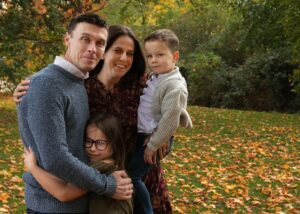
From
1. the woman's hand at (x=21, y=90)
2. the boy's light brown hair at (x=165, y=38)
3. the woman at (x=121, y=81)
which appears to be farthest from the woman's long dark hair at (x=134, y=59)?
the woman's hand at (x=21, y=90)

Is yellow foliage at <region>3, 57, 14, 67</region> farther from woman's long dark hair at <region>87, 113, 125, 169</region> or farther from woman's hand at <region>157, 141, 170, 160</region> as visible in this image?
woman's long dark hair at <region>87, 113, 125, 169</region>

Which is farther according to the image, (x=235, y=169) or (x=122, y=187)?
(x=235, y=169)

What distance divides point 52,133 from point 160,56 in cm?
123

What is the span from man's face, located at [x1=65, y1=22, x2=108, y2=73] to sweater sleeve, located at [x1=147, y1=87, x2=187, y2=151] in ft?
2.43

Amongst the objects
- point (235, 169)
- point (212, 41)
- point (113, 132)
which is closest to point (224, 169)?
point (235, 169)

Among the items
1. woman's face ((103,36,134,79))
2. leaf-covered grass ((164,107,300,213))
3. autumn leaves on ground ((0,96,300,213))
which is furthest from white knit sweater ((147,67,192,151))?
leaf-covered grass ((164,107,300,213))

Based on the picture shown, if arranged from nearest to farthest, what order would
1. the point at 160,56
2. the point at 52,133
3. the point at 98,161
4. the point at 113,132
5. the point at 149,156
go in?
the point at 52,133, the point at 98,161, the point at 113,132, the point at 149,156, the point at 160,56

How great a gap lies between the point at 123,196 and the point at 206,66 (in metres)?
19.2

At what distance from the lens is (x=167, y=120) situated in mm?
3053

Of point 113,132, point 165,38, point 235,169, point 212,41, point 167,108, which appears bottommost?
point 235,169

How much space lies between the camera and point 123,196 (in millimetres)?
2477

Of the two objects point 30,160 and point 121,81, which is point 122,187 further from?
point 121,81

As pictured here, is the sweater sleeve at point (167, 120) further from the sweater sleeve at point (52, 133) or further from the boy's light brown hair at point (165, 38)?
the sweater sleeve at point (52, 133)

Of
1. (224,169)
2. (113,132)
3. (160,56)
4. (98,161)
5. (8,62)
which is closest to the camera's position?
(98,161)
